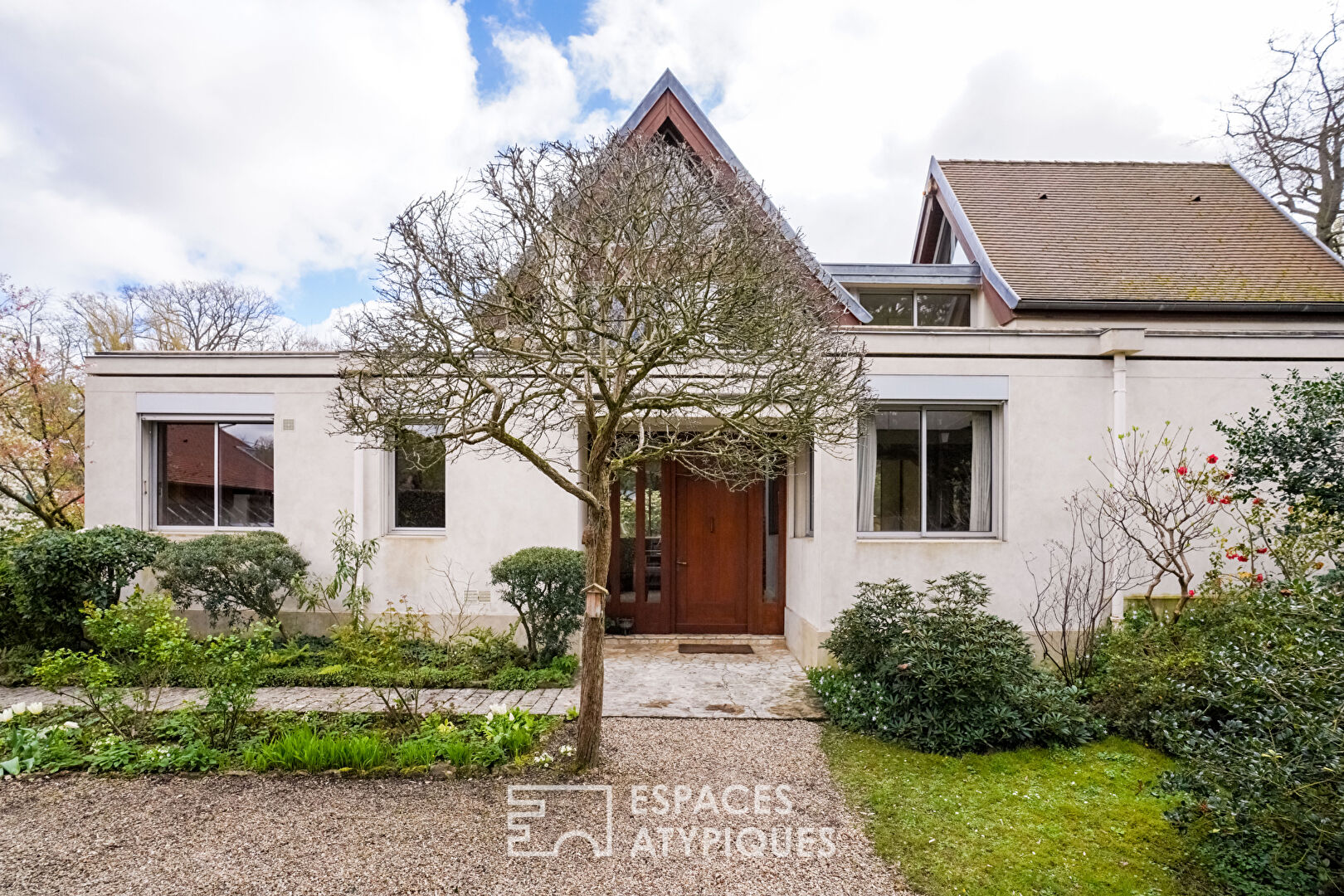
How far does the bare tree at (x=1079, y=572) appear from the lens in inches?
258

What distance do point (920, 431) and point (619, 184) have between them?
15.3ft

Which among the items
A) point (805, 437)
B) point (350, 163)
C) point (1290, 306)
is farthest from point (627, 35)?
point (1290, 306)

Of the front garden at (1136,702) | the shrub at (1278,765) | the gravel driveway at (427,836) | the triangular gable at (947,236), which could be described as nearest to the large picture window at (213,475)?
the gravel driveway at (427,836)

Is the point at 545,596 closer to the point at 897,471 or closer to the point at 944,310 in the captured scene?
the point at 897,471

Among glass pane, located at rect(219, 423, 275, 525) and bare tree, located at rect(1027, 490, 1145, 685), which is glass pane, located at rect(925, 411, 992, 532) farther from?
glass pane, located at rect(219, 423, 275, 525)

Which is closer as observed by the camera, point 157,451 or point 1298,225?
point 157,451

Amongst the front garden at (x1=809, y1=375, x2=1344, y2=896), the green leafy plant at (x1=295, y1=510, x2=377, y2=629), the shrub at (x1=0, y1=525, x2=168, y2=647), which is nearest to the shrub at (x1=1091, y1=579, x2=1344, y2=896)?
the front garden at (x1=809, y1=375, x2=1344, y2=896)

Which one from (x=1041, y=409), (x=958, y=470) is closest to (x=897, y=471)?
(x=958, y=470)

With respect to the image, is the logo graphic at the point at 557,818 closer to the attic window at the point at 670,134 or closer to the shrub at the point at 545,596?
the shrub at the point at 545,596

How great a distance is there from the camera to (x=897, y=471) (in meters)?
7.01

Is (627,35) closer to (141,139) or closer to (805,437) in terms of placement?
(805,437)

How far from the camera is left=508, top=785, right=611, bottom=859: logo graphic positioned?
10.7 feet

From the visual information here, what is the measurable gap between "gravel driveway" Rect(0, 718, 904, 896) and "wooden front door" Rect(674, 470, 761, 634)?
4123mm

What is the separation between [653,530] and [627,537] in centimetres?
37
